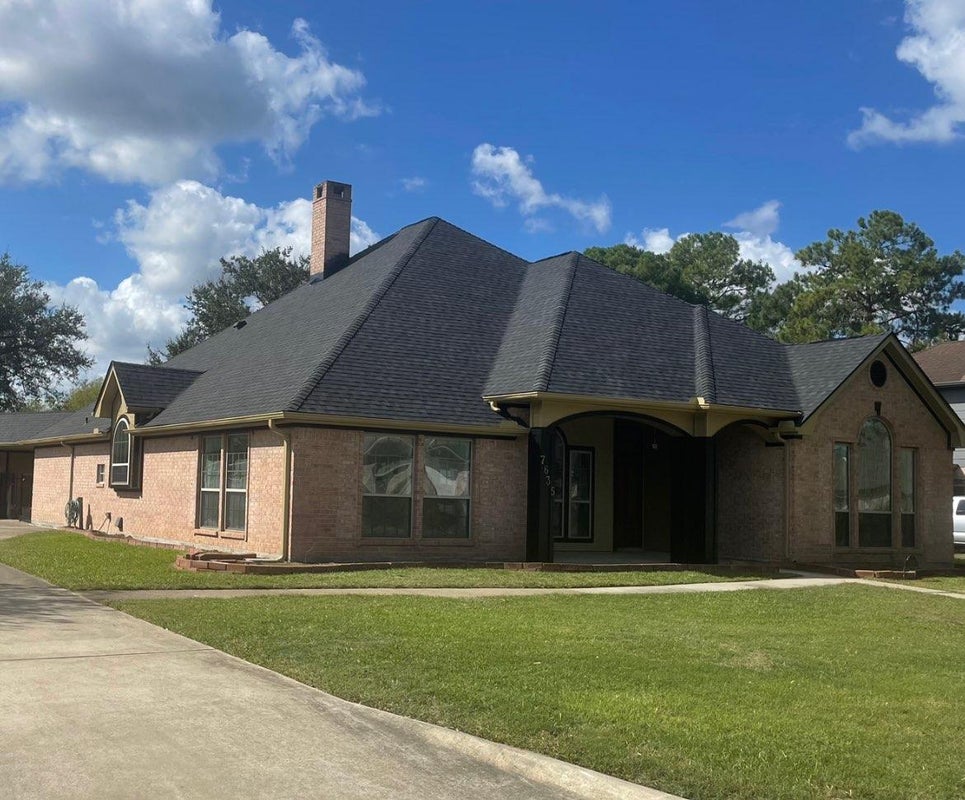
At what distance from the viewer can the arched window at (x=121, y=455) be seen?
1015 inches

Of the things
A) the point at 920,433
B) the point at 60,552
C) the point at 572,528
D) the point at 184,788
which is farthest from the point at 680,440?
the point at 184,788

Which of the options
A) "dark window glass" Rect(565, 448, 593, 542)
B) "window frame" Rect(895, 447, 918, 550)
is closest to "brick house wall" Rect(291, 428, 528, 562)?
"dark window glass" Rect(565, 448, 593, 542)

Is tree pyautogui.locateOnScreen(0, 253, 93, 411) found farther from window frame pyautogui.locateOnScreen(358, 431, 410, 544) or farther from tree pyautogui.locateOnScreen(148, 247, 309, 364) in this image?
window frame pyautogui.locateOnScreen(358, 431, 410, 544)

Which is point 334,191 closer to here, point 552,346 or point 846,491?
point 552,346

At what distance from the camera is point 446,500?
19328 mm

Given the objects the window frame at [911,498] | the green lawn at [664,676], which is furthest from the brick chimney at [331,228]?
the green lawn at [664,676]

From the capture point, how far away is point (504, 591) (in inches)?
587

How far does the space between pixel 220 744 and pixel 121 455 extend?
21485 mm

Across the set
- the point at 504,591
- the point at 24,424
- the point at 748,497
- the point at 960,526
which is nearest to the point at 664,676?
the point at 504,591

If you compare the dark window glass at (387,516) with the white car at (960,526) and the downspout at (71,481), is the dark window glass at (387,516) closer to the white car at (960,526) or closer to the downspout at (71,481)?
the downspout at (71,481)

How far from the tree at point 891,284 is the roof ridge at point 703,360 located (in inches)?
1538

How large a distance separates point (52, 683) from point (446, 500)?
11.7 meters

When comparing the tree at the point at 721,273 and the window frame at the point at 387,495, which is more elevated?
the tree at the point at 721,273

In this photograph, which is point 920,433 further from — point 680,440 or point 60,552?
point 60,552
